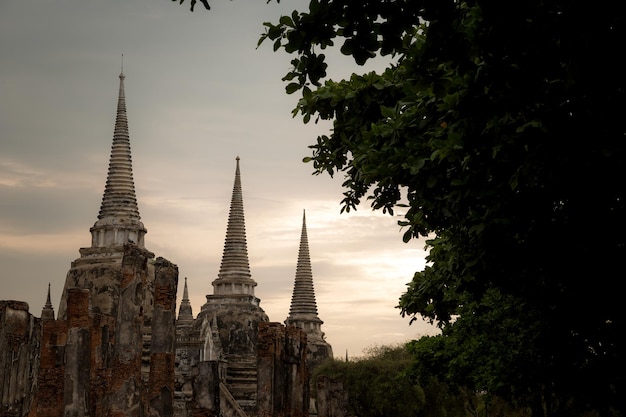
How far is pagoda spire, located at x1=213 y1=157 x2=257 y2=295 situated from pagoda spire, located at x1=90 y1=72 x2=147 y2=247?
9028 millimetres

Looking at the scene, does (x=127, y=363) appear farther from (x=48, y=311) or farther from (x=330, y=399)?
(x=48, y=311)

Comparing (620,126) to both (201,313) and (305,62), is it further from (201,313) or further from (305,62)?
(201,313)

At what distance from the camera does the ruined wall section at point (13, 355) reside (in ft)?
67.8

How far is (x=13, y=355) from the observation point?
21.4m

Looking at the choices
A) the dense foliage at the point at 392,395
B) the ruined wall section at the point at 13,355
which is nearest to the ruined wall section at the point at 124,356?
the ruined wall section at the point at 13,355

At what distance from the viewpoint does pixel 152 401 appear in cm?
2000

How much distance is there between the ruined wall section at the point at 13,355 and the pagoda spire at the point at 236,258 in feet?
119

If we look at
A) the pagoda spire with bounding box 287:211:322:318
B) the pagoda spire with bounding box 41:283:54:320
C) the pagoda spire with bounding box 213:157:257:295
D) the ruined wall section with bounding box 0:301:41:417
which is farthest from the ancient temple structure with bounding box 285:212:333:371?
the ruined wall section with bounding box 0:301:41:417

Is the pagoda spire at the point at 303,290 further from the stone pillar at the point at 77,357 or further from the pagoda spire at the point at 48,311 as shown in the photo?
the stone pillar at the point at 77,357

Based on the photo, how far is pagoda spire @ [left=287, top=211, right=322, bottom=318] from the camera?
224 ft

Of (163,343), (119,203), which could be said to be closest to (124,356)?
(163,343)

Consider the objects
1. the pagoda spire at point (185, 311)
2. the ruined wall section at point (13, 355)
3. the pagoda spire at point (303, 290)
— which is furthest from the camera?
the pagoda spire at point (303, 290)

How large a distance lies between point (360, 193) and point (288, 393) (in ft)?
35.7

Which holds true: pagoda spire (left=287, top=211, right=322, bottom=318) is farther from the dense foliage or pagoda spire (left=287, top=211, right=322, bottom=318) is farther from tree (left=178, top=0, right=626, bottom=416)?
tree (left=178, top=0, right=626, bottom=416)
